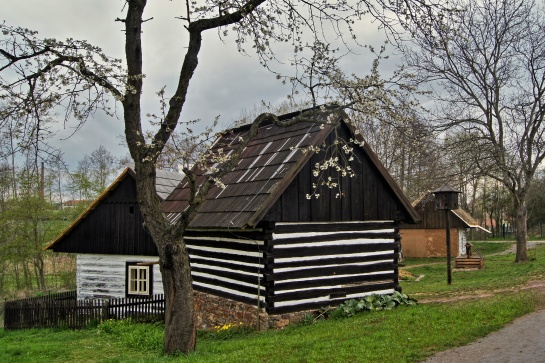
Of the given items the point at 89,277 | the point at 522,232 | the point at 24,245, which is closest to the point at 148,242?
the point at 89,277

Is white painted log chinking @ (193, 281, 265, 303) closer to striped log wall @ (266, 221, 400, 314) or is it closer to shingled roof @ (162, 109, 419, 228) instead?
striped log wall @ (266, 221, 400, 314)

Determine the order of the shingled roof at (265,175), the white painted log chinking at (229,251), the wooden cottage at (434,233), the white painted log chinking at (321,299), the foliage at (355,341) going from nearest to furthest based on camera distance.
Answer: the foliage at (355,341) < the shingled roof at (265,175) < the white painted log chinking at (321,299) < the white painted log chinking at (229,251) < the wooden cottage at (434,233)

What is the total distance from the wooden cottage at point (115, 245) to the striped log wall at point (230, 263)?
5.46 meters

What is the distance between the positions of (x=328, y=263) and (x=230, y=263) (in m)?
2.29

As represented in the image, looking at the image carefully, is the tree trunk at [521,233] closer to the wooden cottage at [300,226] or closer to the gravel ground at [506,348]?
the wooden cottage at [300,226]

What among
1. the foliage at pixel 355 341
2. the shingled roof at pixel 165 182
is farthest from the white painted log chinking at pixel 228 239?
the shingled roof at pixel 165 182

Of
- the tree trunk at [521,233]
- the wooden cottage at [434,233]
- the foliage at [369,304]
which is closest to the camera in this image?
the foliage at [369,304]

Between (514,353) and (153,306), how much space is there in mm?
11020

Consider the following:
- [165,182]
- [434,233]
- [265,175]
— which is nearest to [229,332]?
[265,175]

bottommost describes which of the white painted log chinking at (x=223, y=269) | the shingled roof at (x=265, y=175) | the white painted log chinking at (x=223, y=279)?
the white painted log chinking at (x=223, y=279)

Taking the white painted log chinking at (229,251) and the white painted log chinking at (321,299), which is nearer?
the white painted log chinking at (321,299)

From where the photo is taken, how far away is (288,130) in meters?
12.6

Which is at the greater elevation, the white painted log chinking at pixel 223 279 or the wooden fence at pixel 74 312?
the white painted log chinking at pixel 223 279

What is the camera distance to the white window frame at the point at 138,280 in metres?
18.5
